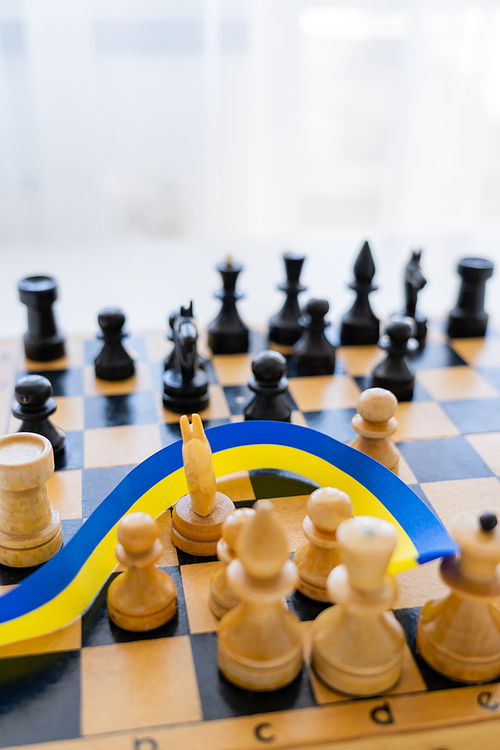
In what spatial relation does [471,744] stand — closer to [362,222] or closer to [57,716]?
[57,716]

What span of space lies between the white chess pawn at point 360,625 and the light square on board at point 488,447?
1.92ft

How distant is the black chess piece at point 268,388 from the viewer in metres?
1.44

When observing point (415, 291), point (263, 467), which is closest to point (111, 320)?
point (263, 467)

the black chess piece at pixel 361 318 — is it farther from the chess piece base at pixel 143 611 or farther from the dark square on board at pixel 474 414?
the chess piece base at pixel 143 611

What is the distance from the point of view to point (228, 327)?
6.18 ft

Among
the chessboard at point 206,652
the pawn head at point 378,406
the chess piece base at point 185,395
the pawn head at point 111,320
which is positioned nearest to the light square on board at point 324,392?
the chessboard at point 206,652

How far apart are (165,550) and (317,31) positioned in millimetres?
2697

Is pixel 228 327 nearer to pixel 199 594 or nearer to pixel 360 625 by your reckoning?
pixel 199 594

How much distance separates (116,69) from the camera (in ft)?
9.61

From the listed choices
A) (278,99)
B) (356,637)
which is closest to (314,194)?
(278,99)

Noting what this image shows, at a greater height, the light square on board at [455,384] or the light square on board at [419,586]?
the light square on board at [455,384]

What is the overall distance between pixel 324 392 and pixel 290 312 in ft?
1.17

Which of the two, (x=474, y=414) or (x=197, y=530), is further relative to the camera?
(x=474, y=414)

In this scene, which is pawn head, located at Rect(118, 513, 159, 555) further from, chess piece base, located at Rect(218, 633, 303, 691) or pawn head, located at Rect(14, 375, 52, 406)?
pawn head, located at Rect(14, 375, 52, 406)
